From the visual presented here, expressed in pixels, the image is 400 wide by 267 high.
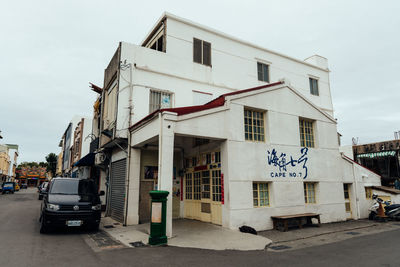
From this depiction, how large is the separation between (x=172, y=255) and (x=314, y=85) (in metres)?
17.9

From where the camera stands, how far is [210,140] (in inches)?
420

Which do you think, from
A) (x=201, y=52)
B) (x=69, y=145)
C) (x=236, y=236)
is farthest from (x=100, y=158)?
(x=69, y=145)

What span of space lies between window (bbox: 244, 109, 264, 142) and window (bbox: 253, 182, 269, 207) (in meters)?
1.90

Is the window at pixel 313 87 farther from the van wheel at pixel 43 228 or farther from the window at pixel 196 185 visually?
the van wheel at pixel 43 228

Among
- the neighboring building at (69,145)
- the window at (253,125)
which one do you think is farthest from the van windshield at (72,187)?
the neighboring building at (69,145)

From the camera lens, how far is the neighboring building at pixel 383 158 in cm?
2052

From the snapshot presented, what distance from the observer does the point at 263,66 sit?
17250 millimetres

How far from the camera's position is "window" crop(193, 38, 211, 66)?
14.4 m

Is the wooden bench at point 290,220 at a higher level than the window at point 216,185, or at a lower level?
lower

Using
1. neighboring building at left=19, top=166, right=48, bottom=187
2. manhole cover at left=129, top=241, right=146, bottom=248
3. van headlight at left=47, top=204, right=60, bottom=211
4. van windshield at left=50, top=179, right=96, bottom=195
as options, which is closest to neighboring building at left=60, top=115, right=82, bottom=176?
van windshield at left=50, top=179, right=96, bottom=195

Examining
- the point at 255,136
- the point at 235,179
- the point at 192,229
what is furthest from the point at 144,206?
the point at 255,136

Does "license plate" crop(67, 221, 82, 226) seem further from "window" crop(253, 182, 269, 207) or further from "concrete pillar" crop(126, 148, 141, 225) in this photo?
"window" crop(253, 182, 269, 207)

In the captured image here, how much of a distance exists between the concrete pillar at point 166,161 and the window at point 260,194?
3834mm

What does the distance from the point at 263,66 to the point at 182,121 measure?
35.1 feet
